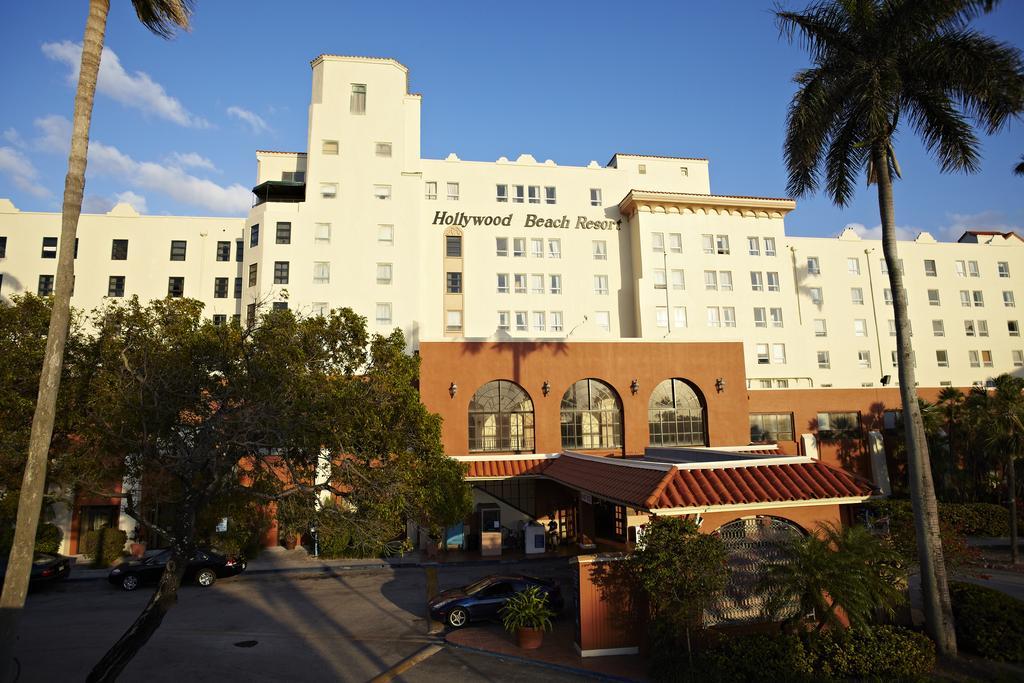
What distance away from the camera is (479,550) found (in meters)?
28.9

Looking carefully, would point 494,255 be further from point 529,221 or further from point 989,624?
point 989,624

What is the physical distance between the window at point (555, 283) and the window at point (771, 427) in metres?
15.2

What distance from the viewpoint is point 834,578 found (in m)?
12.1

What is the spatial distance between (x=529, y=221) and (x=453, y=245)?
563 cm

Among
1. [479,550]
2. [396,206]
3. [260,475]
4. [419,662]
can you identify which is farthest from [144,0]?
[396,206]

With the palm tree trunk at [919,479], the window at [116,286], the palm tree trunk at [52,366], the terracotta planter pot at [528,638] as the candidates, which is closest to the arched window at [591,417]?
the terracotta planter pot at [528,638]

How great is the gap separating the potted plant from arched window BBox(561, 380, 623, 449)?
13.3m

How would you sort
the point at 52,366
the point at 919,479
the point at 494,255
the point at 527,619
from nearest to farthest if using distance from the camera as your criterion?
the point at 52,366, the point at 919,479, the point at 527,619, the point at 494,255

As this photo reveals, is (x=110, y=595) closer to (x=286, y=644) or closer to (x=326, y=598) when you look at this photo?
(x=326, y=598)

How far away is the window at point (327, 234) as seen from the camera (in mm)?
40188

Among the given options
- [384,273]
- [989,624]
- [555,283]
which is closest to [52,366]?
[989,624]

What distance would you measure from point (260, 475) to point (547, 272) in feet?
98.9

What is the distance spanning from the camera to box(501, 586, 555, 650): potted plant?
602 inches

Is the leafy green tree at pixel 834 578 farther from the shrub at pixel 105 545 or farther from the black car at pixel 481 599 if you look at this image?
the shrub at pixel 105 545
